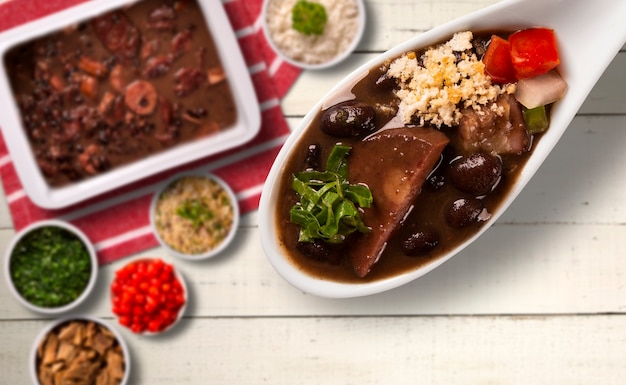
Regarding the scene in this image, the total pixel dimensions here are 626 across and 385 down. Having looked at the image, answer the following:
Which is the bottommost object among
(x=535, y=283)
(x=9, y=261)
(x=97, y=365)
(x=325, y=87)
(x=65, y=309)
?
(x=535, y=283)

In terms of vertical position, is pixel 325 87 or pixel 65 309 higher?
pixel 325 87

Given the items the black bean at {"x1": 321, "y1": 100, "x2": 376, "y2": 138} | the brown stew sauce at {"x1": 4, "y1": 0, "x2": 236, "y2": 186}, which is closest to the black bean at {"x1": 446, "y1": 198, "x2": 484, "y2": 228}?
the black bean at {"x1": 321, "y1": 100, "x2": 376, "y2": 138}

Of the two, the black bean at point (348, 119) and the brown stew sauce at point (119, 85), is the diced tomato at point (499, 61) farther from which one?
the brown stew sauce at point (119, 85)

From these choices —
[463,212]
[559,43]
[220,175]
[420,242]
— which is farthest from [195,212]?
[559,43]

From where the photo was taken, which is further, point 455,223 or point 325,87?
point 325,87

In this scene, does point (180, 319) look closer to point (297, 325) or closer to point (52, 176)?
point (297, 325)

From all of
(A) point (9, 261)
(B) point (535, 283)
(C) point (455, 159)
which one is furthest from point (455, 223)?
(A) point (9, 261)

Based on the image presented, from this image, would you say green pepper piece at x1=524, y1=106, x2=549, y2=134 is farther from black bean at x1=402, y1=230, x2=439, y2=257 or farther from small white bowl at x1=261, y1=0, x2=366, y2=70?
small white bowl at x1=261, y1=0, x2=366, y2=70
